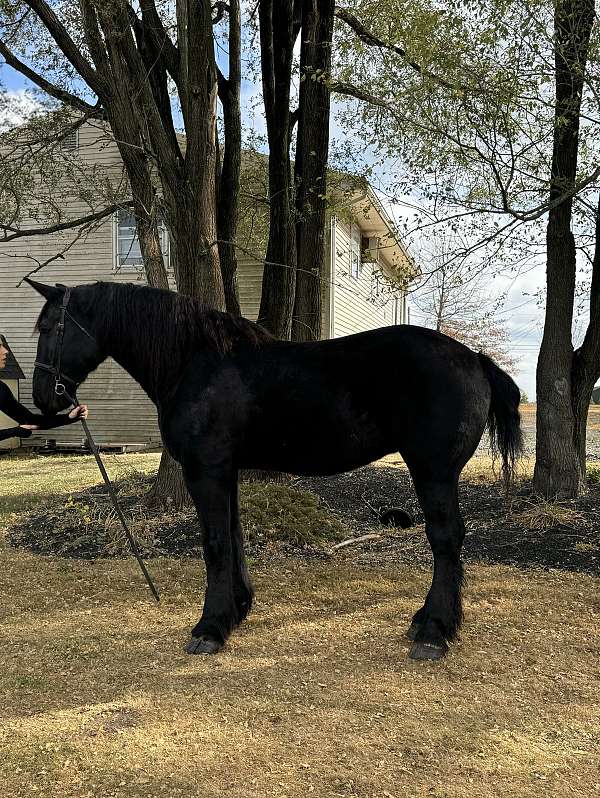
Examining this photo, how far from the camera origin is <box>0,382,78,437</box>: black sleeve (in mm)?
4203

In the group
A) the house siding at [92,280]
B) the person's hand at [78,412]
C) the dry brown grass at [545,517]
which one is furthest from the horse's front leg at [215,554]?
the house siding at [92,280]

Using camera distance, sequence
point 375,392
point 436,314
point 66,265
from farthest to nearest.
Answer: point 436,314, point 66,265, point 375,392

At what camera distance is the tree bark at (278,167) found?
26.5 ft

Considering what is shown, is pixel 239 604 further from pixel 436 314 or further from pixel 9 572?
pixel 436 314

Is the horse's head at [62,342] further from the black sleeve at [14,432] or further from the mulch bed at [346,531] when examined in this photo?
the mulch bed at [346,531]

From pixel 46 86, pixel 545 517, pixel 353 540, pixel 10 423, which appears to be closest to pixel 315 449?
pixel 353 540

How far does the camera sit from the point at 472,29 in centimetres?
656

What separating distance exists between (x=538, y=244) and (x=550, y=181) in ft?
3.92

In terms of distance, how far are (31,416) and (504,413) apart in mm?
3146

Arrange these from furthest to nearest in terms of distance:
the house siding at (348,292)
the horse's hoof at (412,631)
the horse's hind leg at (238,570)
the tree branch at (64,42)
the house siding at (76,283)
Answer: the house siding at (348,292) < the house siding at (76,283) < the tree branch at (64,42) < the horse's hind leg at (238,570) < the horse's hoof at (412,631)

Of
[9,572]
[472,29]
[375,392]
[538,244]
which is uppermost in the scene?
[472,29]

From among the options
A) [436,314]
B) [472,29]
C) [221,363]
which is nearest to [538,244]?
[472,29]

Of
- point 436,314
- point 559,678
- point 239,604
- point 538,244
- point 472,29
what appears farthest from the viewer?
point 436,314

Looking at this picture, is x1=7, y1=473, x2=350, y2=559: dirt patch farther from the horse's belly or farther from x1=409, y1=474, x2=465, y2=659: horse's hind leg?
x1=409, y1=474, x2=465, y2=659: horse's hind leg
